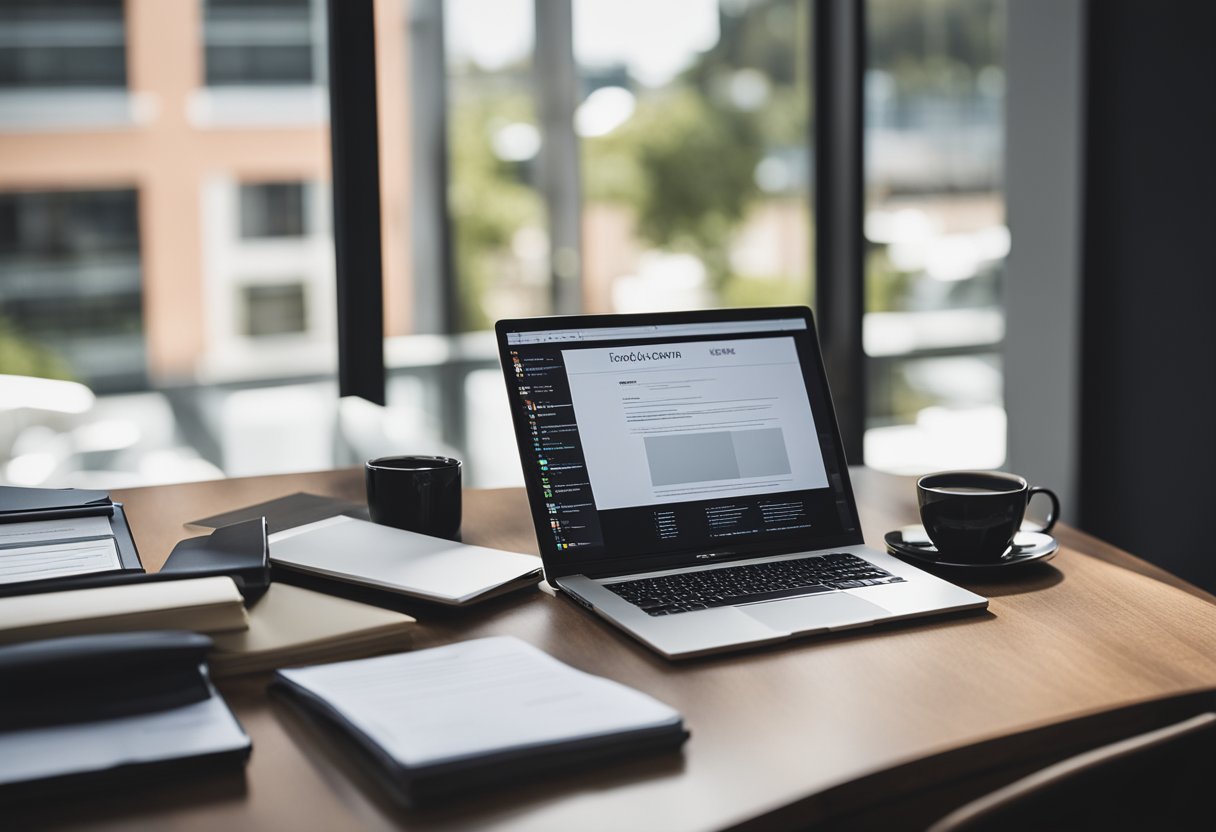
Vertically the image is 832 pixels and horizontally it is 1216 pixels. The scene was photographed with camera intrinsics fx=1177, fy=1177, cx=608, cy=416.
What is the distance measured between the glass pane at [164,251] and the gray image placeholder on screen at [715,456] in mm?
2103

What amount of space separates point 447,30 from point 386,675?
2605mm

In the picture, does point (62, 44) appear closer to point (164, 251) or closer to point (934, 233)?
point (164, 251)

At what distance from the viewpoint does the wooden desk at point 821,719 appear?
27.6 inches

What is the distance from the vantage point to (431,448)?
3322 millimetres

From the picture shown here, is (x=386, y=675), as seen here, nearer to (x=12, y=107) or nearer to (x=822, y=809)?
(x=822, y=809)

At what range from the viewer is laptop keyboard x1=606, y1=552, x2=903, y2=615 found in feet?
3.45

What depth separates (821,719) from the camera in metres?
0.83

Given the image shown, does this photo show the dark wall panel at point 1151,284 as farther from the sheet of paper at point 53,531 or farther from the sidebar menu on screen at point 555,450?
the sheet of paper at point 53,531

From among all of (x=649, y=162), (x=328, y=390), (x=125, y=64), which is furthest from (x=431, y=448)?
(x=125, y=64)

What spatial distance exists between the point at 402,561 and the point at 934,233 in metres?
2.55

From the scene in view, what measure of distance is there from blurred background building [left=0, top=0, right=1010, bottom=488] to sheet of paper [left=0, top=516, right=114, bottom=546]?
176cm

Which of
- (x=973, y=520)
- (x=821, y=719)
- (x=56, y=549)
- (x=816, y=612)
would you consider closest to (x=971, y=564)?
(x=973, y=520)

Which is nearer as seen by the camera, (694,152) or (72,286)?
(72,286)

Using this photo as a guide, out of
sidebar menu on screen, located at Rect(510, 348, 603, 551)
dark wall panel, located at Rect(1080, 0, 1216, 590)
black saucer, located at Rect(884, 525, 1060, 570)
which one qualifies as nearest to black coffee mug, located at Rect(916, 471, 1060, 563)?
black saucer, located at Rect(884, 525, 1060, 570)
